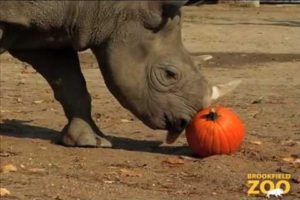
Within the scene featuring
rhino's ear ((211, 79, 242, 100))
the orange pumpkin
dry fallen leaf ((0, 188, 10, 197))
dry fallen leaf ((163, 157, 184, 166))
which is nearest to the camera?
dry fallen leaf ((0, 188, 10, 197))

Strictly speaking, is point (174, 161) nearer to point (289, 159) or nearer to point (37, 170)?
point (289, 159)

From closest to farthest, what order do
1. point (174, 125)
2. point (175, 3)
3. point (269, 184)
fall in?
point (269, 184) < point (175, 3) < point (174, 125)

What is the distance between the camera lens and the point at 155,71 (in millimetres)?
7551

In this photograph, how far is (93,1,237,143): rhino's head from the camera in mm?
7391

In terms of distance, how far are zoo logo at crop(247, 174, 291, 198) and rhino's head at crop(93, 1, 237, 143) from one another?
0.98 meters

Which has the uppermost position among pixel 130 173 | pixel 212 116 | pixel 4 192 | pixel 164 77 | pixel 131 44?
pixel 131 44

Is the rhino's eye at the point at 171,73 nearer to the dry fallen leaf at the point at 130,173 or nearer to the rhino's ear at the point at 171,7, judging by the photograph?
the rhino's ear at the point at 171,7

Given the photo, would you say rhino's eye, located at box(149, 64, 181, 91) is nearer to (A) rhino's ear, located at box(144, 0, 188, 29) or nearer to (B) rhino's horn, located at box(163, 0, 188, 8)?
(A) rhino's ear, located at box(144, 0, 188, 29)

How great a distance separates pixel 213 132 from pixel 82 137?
1254 mm

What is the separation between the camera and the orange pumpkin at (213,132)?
7590 millimetres

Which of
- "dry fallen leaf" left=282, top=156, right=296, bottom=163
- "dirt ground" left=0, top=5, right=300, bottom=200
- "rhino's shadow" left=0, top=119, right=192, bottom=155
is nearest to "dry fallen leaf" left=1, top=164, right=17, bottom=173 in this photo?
"dirt ground" left=0, top=5, right=300, bottom=200

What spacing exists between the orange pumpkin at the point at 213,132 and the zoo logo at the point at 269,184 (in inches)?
25.8

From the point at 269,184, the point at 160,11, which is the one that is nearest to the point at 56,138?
the point at 160,11

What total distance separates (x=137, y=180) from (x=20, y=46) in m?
1.71
